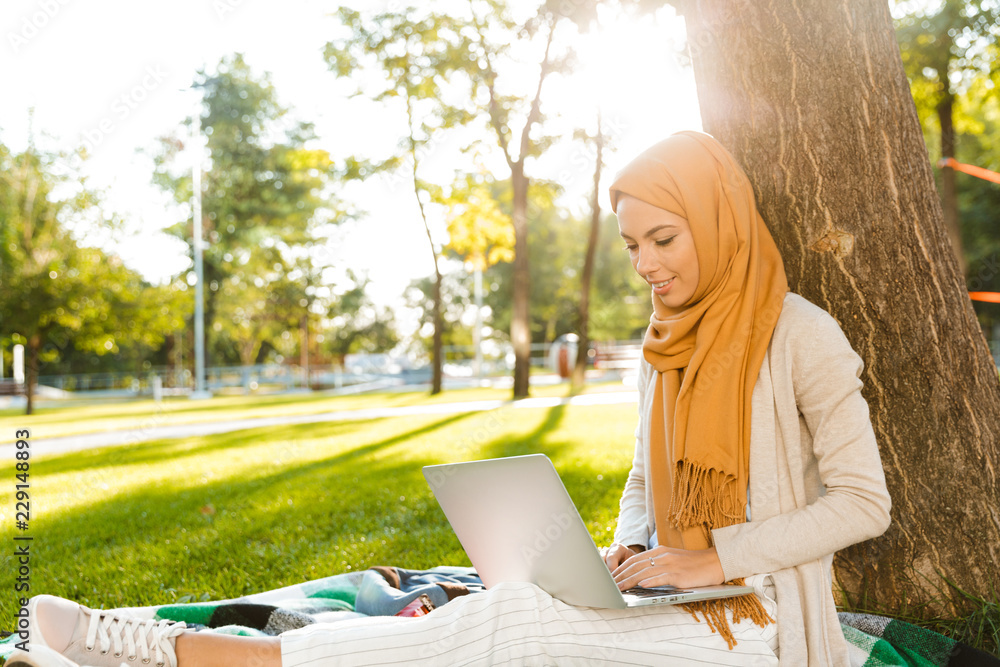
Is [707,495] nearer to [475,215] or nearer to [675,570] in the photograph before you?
[675,570]

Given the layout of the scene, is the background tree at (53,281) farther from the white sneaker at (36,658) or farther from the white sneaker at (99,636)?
the white sneaker at (36,658)

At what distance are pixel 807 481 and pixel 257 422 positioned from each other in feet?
34.1

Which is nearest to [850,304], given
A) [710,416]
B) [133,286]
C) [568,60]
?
[710,416]

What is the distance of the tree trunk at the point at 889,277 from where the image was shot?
219 centimetres

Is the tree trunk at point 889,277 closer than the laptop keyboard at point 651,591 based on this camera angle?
No

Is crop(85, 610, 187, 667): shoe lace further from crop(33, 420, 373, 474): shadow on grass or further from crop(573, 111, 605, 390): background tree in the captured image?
crop(573, 111, 605, 390): background tree

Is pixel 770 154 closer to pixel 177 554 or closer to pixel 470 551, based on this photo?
pixel 470 551

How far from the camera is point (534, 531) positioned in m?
1.62

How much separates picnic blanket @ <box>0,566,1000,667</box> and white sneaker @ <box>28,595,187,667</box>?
0.30m

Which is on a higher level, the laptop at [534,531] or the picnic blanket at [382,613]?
the laptop at [534,531]

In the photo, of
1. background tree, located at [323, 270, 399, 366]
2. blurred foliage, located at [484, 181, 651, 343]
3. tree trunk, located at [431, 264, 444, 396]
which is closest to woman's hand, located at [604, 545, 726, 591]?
tree trunk, located at [431, 264, 444, 396]

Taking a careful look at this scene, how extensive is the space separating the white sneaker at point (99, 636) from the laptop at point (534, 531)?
2.40 feet

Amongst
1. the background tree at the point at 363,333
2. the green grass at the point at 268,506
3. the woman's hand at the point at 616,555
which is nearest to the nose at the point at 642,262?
the woman's hand at the point at 616,555

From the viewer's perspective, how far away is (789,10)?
7.33 feet
